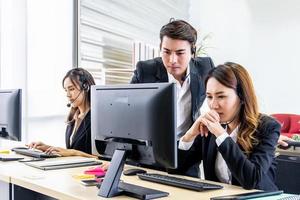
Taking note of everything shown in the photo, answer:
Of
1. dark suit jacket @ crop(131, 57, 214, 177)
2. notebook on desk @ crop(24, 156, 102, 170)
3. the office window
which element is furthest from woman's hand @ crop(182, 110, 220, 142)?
the office window

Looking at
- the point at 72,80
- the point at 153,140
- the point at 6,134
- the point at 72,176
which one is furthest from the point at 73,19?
the point at 153,140

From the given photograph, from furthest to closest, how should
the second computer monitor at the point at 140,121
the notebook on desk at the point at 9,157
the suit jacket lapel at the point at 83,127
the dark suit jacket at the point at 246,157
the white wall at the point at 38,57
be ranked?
the white wall at the point at 38,57 < the suit jacket lapel at the point at 83,127 < the notebook on desk at the point at 9,157 < the dark suit jacket at the point at 246,157 < the second computer monitor at the point at 140,121

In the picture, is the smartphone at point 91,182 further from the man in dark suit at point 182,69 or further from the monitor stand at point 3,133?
the monitor stand at point 3,133

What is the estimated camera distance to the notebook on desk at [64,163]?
1884 mm

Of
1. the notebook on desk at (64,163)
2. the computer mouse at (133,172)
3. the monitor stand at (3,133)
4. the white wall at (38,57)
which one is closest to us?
the computer mouse at (133,172)

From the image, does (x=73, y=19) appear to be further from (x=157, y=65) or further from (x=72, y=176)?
(x=72, y=176)

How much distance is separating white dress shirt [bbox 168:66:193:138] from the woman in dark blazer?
19 cm

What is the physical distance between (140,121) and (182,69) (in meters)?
0.58

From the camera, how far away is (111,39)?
401cm

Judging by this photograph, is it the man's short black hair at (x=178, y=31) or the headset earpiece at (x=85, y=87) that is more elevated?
the man's short black hair at (x=178, y=31)

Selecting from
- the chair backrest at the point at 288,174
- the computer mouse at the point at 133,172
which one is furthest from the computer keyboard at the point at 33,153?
the chair backrest at the point at 288,174

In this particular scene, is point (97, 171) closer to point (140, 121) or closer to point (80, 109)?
point (140, 121)

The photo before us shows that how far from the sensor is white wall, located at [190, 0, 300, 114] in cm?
502

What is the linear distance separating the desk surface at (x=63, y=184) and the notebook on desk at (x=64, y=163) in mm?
47
